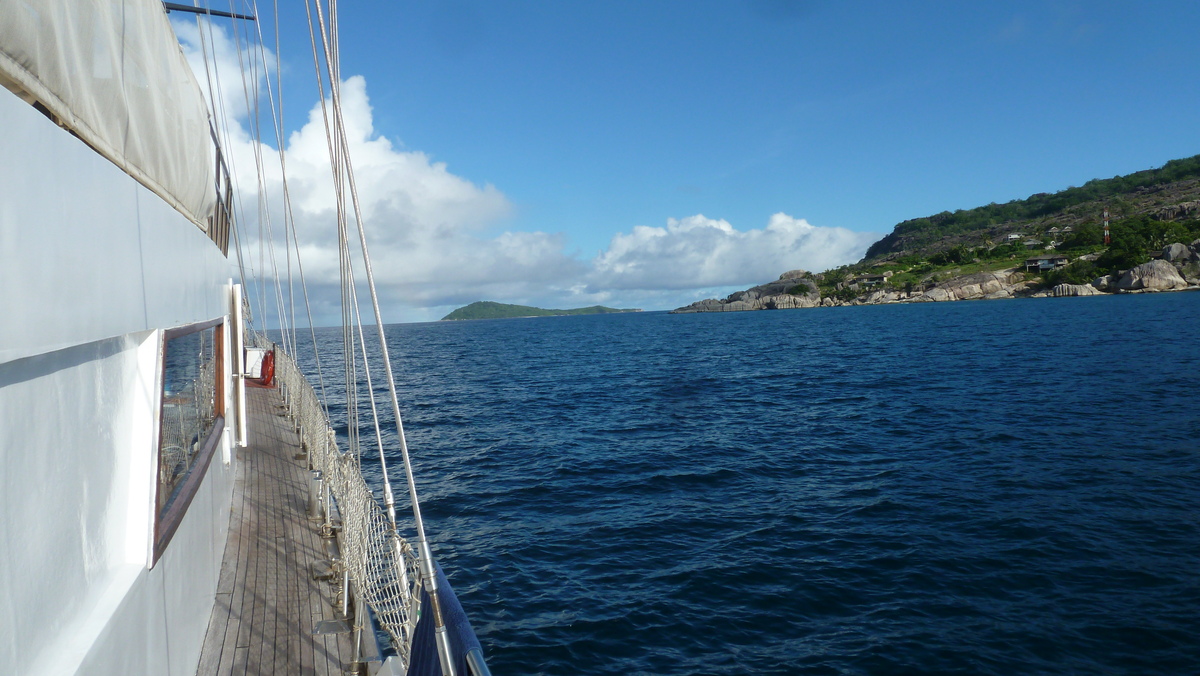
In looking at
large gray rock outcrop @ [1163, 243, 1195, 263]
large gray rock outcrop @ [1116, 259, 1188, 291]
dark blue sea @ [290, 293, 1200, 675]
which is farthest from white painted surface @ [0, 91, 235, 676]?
large gray rock outcrop @ [1163, 243, 1195, 263]

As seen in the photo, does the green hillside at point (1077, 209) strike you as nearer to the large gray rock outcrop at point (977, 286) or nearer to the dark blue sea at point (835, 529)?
the large gray rock outcrop at point (977, 286)

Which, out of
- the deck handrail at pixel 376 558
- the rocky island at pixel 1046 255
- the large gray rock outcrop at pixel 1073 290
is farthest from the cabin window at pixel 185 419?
the rocky island at pixel 1046 255

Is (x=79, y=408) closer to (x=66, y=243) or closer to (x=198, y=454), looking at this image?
(x=66, y=243)

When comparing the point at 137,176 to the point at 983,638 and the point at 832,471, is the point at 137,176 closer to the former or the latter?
the point at 983,638

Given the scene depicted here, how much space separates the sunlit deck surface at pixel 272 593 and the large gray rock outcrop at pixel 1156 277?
11778cm

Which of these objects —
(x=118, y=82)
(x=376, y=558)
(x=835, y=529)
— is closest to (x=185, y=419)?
(x=376, y=558)

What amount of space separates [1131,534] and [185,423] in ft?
40.1

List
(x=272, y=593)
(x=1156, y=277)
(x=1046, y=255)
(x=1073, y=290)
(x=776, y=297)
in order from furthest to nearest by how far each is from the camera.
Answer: (x=776, y=297) < (x=1046, y=255) < (x=1073, y=290) < (x=1156, y=277) < (x=272, y=593)

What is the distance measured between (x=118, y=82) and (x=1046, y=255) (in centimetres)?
14295

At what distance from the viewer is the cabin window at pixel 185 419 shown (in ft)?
10.3

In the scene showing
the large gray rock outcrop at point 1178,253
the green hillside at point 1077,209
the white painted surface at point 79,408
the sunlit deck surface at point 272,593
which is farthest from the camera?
the green hillside at point 1077,209

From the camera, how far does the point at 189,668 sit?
3664 mm

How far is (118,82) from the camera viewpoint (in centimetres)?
240

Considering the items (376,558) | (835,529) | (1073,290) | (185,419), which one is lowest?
(835,529)
